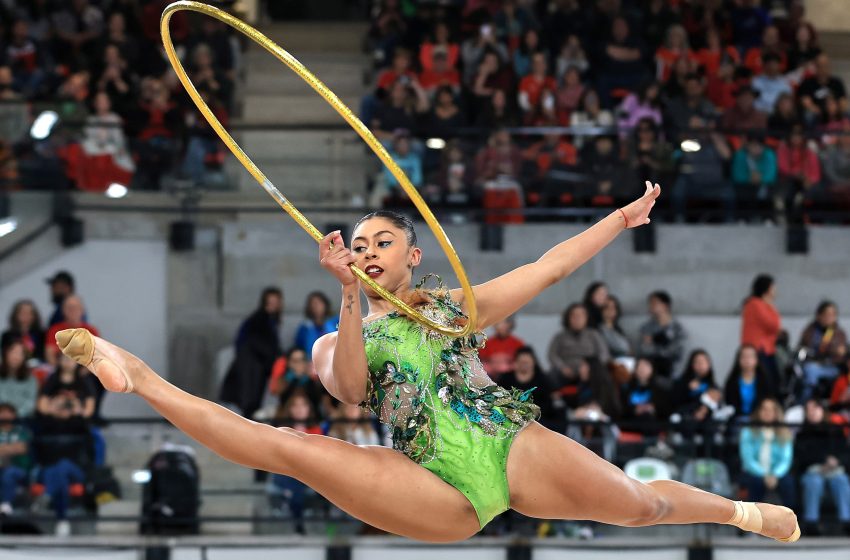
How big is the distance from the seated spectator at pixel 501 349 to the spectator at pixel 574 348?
0.27 metres

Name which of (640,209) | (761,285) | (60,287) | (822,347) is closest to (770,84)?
(761,285)

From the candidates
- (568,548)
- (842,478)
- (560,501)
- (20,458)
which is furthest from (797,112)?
(560,501)

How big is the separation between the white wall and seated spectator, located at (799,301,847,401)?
462cm

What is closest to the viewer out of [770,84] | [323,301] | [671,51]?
[323,301]

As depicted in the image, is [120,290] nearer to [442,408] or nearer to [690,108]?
[690,108]

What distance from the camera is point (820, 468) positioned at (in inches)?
358

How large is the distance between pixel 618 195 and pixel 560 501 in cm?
619

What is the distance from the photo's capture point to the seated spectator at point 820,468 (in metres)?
8.99

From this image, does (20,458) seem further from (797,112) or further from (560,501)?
(797,112)

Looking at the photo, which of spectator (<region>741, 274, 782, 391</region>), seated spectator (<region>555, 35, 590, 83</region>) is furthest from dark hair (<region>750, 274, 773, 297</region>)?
seated spectator (<region>555, 35, 590, 83</region>)

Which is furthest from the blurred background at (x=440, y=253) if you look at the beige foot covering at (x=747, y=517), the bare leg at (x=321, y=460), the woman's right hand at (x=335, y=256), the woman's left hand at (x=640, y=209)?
the woman's right hand at (x=335, y=256)

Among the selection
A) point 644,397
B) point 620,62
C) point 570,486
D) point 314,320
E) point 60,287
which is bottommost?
point 570,486

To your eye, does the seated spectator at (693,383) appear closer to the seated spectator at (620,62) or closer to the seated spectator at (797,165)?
the seated spectator at (797,165)

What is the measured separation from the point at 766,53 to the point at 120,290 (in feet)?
19.5
